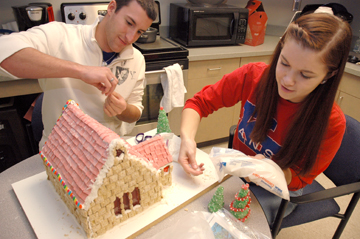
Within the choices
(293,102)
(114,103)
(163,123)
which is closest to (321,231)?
(293,102)

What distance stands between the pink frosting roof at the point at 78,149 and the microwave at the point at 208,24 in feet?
5.23

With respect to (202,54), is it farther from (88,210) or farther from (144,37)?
(88,210)

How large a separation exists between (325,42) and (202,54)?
1.40 metres

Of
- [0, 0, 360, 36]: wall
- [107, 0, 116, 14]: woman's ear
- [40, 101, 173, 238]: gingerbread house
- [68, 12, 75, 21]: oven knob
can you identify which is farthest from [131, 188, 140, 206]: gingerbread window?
[0, 0, 360, 36]: wall

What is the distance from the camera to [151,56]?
1956 millimetres

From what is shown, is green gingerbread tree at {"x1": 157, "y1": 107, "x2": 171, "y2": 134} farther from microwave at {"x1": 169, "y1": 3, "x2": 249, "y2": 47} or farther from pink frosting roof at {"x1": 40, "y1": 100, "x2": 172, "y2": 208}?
microwave at {"x1": 169, "y1": 3, "x2": 249, "y2": 47}

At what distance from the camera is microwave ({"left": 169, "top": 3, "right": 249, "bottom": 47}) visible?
2209 mm

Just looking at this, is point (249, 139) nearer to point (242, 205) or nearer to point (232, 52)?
point (242, 205)

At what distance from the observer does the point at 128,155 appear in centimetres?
77

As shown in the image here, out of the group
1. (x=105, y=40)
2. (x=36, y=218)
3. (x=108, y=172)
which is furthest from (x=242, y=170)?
(x=105, y=40)

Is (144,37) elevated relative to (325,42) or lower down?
lower down

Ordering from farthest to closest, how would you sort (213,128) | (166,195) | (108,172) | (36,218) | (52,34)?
(213,128), (52,34), (166,195), (36,218), (108,172)

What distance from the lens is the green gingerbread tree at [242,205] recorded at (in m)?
0.86

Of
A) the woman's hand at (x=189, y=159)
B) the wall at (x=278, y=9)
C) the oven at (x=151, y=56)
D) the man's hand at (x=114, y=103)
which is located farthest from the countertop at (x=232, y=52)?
the woman's hand at (x=189, y=159)
